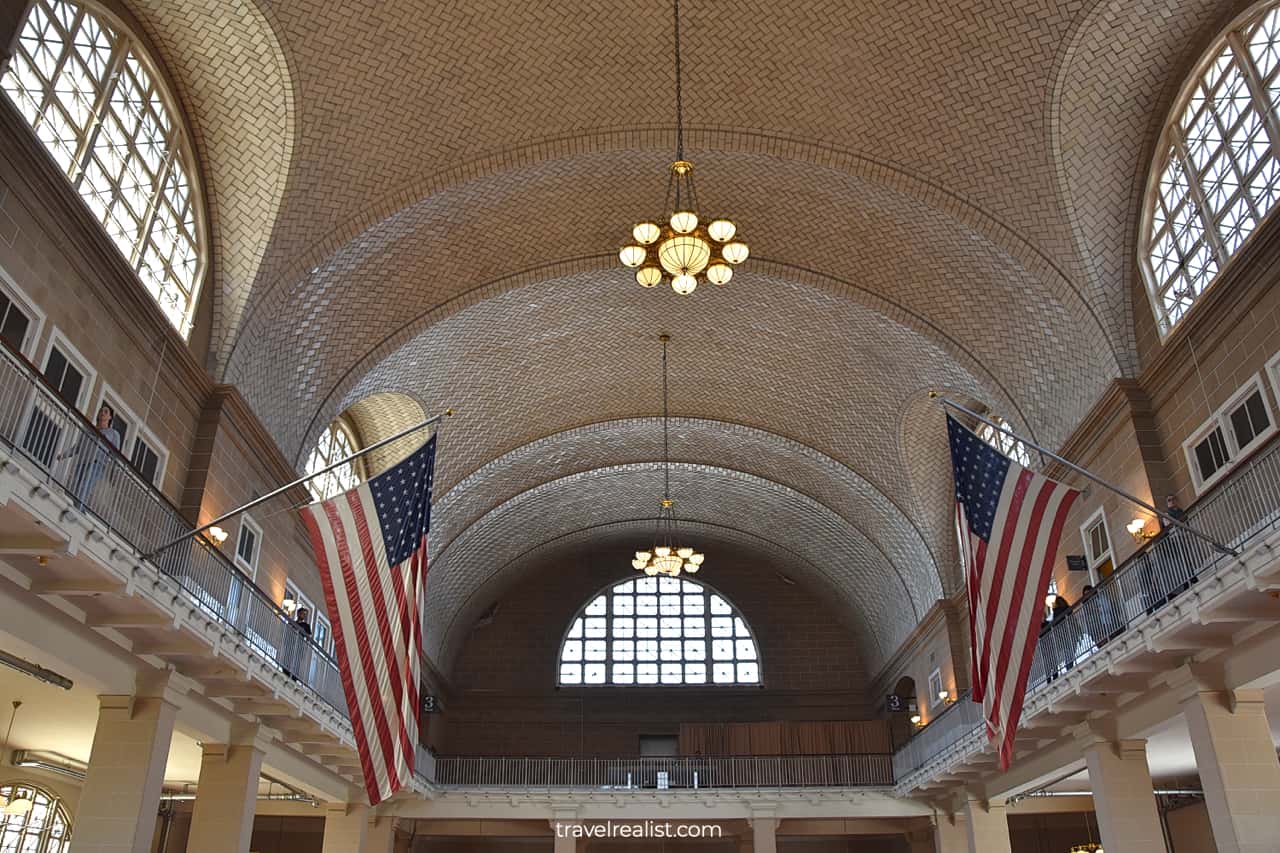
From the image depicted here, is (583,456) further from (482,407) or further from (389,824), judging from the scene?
(389,824)

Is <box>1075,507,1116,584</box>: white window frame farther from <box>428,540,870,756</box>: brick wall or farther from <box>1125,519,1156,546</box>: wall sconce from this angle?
<box>428,540,870,756</box>: brick wall

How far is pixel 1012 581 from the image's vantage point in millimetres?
11867

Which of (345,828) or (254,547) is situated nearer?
(254,547)

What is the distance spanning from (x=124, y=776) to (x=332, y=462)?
11.0 meters

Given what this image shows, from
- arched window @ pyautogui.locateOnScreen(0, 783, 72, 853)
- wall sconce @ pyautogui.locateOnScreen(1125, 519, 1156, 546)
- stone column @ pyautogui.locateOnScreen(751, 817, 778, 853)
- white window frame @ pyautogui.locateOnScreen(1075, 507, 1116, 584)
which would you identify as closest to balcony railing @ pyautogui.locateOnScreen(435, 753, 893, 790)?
stone column @ pyautogui.locateOnScreen(751, 817, 778, 853)

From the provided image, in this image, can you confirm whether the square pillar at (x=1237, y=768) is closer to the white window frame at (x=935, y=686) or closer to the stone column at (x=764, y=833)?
the white window frame at (x=935, y=686)

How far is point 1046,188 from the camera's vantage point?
16.3 meters

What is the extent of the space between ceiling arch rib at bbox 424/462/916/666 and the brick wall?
1804 millimetres

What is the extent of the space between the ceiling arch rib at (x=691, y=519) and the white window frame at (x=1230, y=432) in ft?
45.5

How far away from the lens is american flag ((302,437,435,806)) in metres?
11.3

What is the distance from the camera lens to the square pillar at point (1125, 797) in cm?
1512

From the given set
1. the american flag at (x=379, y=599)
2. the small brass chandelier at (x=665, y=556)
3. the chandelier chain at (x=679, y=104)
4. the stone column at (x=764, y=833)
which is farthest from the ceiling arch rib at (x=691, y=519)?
the american flag at (x=379, y=599)

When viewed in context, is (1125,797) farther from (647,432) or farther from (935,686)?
(647,432)

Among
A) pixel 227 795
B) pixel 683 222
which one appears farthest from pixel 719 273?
pixel 227 795
